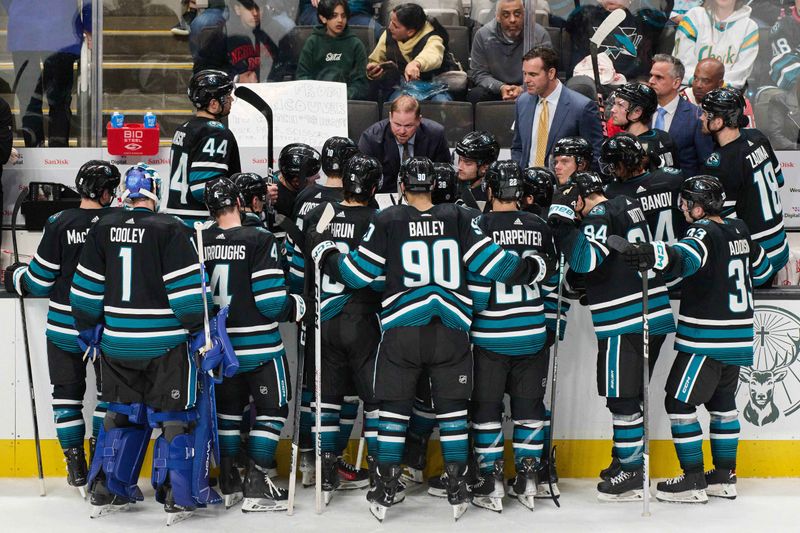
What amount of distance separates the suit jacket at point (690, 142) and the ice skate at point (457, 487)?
2.13 metres

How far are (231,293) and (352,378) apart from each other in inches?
26.7

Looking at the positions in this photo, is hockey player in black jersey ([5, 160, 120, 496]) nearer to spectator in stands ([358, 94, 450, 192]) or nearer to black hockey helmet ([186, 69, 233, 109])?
black hockey helmet ([186, 69, 233, 109])

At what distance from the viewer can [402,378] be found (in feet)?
15.4

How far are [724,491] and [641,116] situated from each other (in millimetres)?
1797

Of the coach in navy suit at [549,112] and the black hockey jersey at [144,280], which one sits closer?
the black hockey jersey at [144,280]

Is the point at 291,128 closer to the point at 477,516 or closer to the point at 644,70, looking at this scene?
the point at 644,70

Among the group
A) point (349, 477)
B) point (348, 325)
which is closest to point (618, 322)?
point (348, 325)

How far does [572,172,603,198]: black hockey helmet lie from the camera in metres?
4.97

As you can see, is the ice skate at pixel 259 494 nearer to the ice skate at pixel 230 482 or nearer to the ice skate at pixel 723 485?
the ice skate at pixel 230 482

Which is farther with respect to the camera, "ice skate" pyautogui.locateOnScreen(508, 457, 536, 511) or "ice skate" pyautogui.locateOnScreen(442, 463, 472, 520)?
"ice skate" pyautogui.locateOnScreen(508, 457, 536, 511)

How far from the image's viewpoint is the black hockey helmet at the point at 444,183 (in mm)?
4887

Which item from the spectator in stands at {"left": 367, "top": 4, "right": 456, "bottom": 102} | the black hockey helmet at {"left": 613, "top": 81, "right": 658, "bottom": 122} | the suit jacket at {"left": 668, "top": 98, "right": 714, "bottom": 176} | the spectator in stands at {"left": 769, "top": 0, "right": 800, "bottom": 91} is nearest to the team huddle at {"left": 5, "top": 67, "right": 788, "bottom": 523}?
the black hockey helmet at {"left": 613, "top": 81, "right": 658, "bottom": 122}

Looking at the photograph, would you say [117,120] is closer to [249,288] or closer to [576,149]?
[249,288]

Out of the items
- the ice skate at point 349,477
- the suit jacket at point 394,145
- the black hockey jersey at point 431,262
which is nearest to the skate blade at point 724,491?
the black hockey jersey at point 431,262
